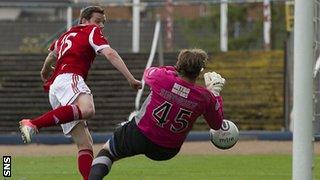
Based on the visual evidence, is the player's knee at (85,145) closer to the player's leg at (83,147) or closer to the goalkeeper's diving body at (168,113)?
the player's leg at (83,147)

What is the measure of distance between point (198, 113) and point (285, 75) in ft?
50.8

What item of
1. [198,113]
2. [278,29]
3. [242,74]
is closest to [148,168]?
[198,113]

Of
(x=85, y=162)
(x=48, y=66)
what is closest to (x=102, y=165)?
(x=85, y=162)

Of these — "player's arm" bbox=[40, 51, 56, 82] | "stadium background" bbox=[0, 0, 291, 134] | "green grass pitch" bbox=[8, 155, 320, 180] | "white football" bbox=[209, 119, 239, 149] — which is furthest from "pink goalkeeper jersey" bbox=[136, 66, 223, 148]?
"stadium background" bbox=[0, 0, 291, 134]

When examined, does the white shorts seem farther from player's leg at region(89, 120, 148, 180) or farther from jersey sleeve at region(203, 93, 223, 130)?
jersey sleeve at region(203, 93, 223, 130)

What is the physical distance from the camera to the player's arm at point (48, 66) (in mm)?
11795

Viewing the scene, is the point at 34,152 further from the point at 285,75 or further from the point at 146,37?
the point at 146,37

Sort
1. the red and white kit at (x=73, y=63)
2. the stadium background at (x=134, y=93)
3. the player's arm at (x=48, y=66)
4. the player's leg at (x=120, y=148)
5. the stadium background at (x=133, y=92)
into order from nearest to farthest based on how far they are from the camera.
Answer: the player's leg at (x=120, y=148), the red and white kit at (x=73, y=63), the player's arm at (x=48, y=66), the stadium background at (x=134, y=93), the stadium background at (x=133, y=92)

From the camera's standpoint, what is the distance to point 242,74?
27.2 metres

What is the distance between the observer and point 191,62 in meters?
9.16

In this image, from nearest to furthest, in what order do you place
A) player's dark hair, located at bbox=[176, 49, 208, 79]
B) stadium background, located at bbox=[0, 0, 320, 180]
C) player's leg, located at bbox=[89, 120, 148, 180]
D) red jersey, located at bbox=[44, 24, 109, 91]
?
1. player's dark hair, located at bbox=[176, 49, 208, 79]
2. player's leg, located at bbox=[89, 120, 148, 180]
3. red jersey, located at bbox=[44, 24, 109, 91]
4. stadium background, located at bbox=[0, 0, 320, 180]

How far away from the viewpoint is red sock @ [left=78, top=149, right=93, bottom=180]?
1095cm
